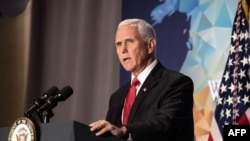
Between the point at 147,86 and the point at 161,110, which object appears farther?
the point at 147,86

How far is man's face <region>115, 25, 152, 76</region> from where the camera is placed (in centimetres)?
291

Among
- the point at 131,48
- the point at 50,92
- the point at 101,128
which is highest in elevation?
the point at 131,48

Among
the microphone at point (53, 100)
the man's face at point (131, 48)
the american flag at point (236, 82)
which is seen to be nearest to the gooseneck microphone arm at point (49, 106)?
the microphone at point (53, 100)

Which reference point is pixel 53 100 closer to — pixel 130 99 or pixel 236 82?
pixel 130 99

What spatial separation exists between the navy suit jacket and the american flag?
4.63 ft

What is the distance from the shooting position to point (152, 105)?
8.75 ft

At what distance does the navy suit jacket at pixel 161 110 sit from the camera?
240 centimetres

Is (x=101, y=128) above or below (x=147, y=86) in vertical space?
below

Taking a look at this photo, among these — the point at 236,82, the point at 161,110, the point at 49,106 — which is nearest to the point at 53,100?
the point at 49,106

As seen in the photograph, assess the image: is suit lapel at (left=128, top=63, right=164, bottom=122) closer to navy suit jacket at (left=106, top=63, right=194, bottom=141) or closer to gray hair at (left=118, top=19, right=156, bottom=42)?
navy suit jacket at (left=106, top=63, right=194, bottom=141)

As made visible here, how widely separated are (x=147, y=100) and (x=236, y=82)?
66.2 inches

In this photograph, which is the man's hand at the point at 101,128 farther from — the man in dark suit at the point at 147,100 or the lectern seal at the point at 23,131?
the lectern seal at the point at 23,131

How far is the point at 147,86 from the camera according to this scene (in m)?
2.81

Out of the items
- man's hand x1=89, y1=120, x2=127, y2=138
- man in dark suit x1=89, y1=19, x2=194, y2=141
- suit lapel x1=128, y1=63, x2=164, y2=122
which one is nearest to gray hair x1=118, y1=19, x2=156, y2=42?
man in dark suit x1=89, y1=19, x2=194, y2=141
